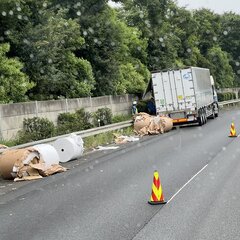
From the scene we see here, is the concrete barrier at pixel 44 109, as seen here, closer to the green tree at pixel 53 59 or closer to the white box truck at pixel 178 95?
the green tree at pixel 53 59

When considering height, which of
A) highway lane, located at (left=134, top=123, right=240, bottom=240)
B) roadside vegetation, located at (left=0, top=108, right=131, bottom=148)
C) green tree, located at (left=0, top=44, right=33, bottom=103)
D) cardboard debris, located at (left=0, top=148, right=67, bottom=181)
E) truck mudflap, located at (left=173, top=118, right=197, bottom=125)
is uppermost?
green tree, located at (left=0, top=44, right=33, bottom=103)

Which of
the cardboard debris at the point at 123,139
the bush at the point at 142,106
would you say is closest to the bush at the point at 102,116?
the cardboard debris at the point at 123,139

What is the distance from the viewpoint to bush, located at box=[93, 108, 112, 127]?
2891 cm

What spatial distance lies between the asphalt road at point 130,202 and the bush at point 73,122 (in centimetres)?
850

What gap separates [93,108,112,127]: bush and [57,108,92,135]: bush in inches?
49.1

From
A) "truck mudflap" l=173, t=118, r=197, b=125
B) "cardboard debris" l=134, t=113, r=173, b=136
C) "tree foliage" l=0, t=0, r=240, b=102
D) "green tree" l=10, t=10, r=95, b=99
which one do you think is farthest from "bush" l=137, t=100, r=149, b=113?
"cardboard debris" l=134, t=113, r=173, b=136

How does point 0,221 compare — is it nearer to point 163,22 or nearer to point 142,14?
point 142,14

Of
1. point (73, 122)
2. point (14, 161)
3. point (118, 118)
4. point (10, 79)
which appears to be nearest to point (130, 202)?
point (14, 161)

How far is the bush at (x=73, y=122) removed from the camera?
2363 cm

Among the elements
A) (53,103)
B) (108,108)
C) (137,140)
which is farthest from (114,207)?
(108,108)

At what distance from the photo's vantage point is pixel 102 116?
29891 mm

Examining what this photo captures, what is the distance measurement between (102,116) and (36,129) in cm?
859

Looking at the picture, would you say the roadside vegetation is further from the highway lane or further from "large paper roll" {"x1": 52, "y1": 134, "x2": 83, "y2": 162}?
the highway lane

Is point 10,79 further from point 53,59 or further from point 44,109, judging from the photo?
point 53,59
